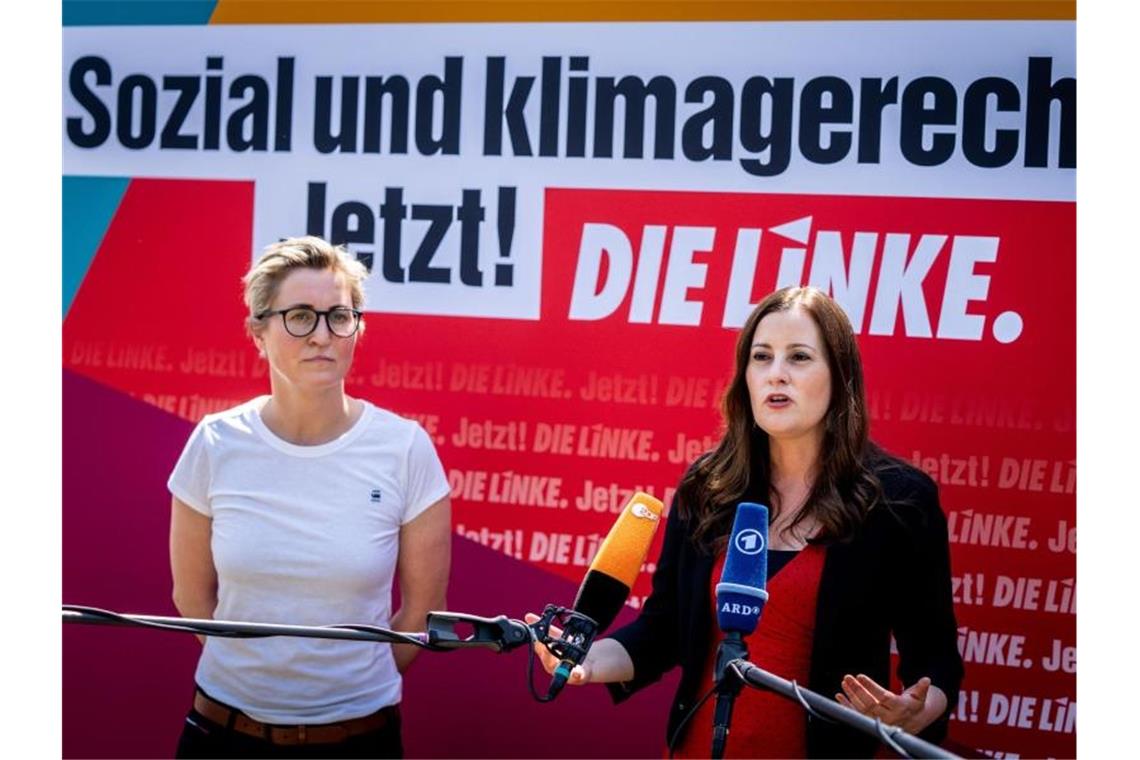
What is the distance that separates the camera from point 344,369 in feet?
10.0

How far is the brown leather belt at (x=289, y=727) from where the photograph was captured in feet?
9.84

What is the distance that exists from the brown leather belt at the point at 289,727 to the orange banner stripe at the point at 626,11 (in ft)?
5.62

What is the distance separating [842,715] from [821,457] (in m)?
0.95

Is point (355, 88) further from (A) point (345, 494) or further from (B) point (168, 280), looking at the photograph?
(A) point (345, 494)

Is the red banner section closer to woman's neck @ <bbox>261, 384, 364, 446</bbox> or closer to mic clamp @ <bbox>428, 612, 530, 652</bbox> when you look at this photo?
woman's neck @ <bbox>261, 384, 364, 446</bbox>

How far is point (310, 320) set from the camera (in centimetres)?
301

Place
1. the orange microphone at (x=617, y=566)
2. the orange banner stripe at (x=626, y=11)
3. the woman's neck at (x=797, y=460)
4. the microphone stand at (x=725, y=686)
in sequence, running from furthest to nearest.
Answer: the orange banner stripe at (x=626, y=11) < the woman's neck at (x=797, y=460) < the orange microphone at (x=617, y=566) < the microphone stand at (x=725, y=686)

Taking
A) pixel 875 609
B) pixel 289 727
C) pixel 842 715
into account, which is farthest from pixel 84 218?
pixel 842 715

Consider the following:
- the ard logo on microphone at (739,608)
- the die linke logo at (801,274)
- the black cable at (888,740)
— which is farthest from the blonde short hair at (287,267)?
the black cable at (888,740)

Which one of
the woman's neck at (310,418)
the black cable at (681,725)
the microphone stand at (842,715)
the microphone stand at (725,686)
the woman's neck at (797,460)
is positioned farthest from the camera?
the woman's neck at (310,418)

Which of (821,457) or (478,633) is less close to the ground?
(821,457)

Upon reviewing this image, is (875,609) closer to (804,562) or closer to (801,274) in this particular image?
(804,562)

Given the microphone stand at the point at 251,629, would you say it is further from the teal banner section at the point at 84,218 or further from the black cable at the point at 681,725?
the teal banner section at the point at 84,218

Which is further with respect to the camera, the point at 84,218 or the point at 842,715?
the point at 84,218
